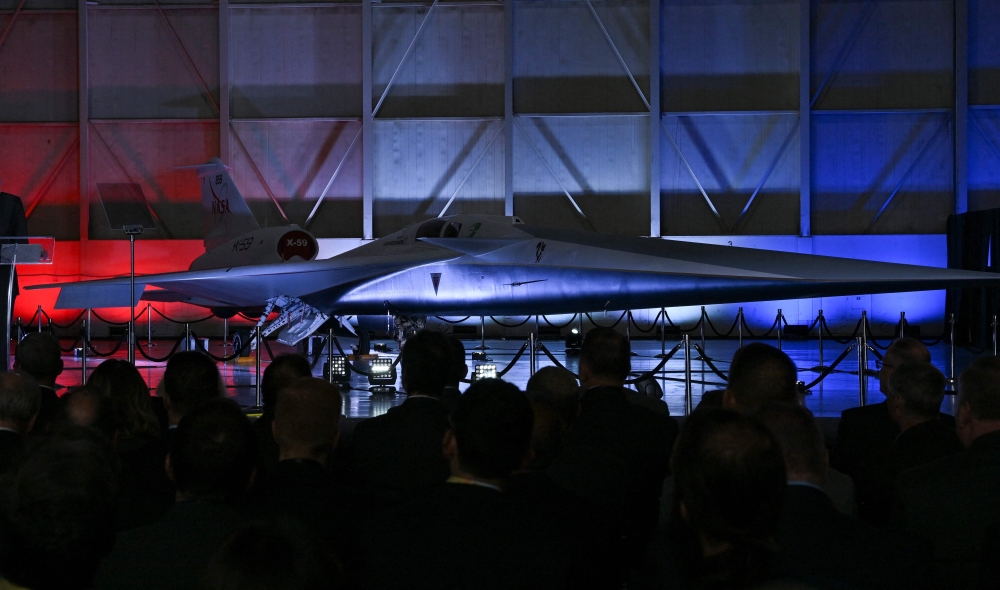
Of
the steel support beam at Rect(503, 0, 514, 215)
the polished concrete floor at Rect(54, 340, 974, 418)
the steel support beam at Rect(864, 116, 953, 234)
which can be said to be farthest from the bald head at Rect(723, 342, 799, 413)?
the steel support beam at Rect(864, 116, 953, 234)

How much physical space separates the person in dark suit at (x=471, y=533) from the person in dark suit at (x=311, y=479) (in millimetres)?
Answer: 250

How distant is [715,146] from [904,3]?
5901mm

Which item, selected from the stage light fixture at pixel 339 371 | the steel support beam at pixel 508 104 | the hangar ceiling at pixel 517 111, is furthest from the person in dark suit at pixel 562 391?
the hangar ceiling at pixel 517 111

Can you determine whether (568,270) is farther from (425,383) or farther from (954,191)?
(954,191)

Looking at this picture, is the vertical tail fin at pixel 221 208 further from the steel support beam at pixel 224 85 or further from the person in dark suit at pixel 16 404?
the person in dark suit at pixel 16 404

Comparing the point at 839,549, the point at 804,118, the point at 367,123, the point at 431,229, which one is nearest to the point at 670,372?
the point at 431,229

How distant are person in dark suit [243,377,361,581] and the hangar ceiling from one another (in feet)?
57.2

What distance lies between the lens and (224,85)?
19922mm

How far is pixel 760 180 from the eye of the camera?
64.4 ft

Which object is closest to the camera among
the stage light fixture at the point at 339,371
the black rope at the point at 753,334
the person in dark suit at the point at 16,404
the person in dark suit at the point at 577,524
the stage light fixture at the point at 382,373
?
the person in dark suit at the point at 577,524

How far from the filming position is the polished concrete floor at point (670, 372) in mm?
8555

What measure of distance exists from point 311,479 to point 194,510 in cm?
43

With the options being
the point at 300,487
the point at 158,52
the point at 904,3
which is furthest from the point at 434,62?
the point at 300,487

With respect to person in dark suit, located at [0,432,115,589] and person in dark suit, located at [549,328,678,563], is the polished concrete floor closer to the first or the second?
person in dark suit, located at [549,328,678,563]
